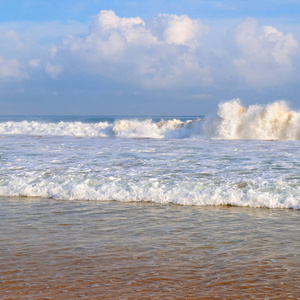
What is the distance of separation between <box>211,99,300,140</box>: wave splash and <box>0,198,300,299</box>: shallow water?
18.4m

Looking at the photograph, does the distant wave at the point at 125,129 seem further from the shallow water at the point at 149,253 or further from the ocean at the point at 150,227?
the shallow water at the point at 149,253

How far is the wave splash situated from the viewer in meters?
24.3

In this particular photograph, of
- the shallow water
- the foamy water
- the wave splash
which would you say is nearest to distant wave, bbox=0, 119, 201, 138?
the wave splash

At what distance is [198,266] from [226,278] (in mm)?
375

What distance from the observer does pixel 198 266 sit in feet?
13.1

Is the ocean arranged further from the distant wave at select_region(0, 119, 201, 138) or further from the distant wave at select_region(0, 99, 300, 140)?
the distant wave at select_region(0, 119, 201, 138)

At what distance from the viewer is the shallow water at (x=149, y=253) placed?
344 centimetres

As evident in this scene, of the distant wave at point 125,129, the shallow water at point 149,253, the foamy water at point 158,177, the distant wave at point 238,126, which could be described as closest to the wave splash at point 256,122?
the distant wave at point 238,126

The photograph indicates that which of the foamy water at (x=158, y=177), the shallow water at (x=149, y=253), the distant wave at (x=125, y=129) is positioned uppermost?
the distant wave at (x=125, y=129)

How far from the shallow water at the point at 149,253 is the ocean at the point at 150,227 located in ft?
0.04

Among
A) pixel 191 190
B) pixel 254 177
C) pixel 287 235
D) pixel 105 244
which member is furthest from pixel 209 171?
pixel 105 244

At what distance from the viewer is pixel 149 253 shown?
173 inches

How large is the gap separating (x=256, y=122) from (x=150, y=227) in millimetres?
20612

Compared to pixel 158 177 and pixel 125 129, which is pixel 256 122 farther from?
pixel 158 177
